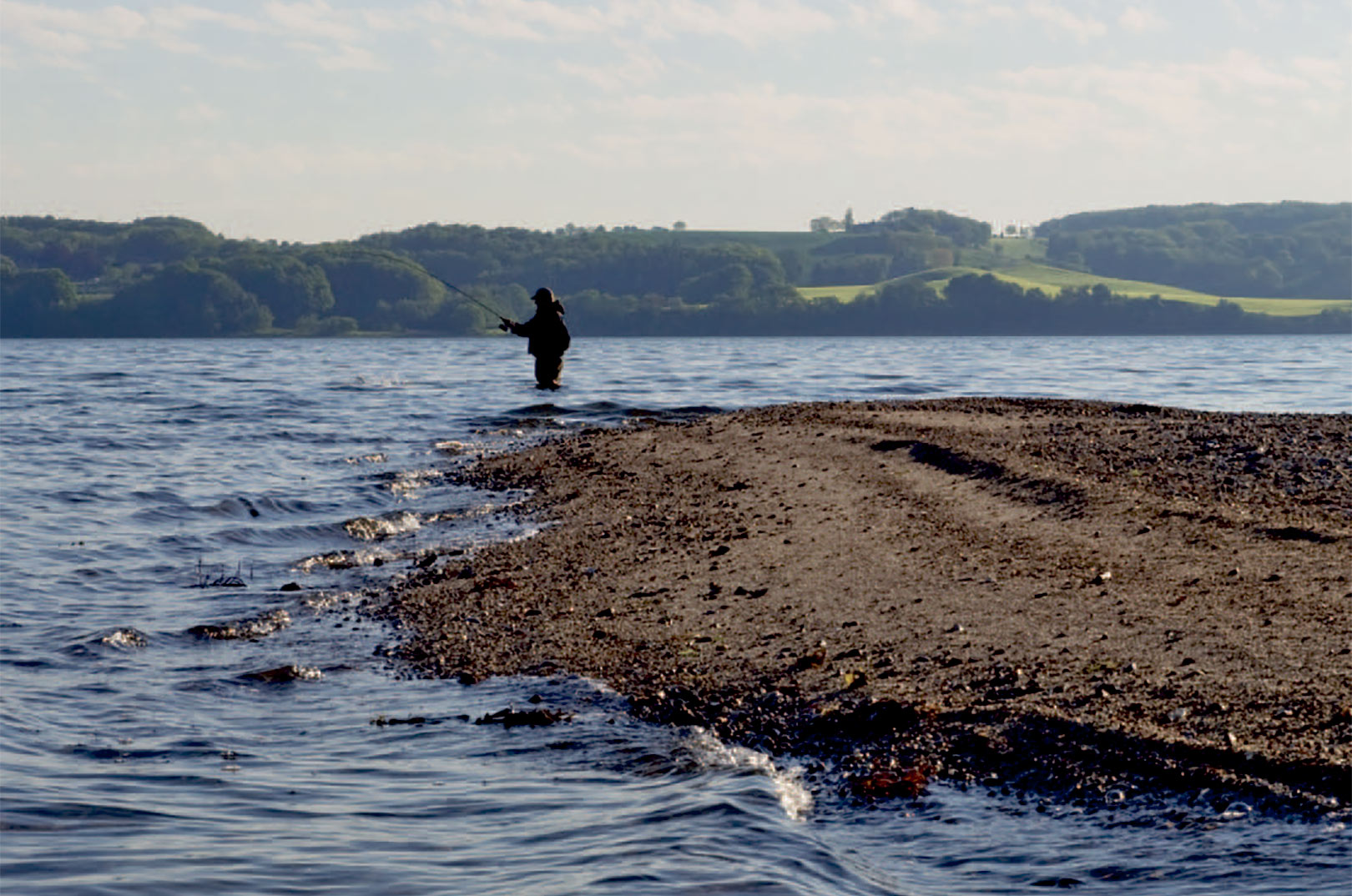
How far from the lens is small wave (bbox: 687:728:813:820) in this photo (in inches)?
301

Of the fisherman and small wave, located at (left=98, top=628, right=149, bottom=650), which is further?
the fisherman

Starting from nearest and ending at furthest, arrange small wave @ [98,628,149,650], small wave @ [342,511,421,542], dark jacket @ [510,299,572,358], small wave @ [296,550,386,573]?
small wave @ [98,628,149,650] → small wave @ [296,550,386,573] → small wave @ [342,511,421,542] → dark jacket @ [510,299,572,358]

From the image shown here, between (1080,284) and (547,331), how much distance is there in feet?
461

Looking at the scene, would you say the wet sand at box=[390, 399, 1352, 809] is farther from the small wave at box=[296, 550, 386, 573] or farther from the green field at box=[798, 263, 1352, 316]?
the green field at box=[798, 263, 1352, 316]

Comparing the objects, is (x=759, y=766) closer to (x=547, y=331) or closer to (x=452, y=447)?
(x=452, y=447)

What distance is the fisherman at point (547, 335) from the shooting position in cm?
3231

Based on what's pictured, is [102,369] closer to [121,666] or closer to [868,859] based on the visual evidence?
[121,666]

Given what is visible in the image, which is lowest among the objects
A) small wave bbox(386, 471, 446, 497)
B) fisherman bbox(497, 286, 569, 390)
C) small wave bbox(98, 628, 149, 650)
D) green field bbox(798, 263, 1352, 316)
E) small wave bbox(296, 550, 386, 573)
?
small wave bbox(98, 628, 149, 650)

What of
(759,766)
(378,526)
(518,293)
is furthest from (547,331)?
(518,293)

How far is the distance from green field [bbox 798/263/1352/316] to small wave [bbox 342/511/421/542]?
138541mm

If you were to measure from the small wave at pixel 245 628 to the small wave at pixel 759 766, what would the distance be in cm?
512

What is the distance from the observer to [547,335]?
3366cm

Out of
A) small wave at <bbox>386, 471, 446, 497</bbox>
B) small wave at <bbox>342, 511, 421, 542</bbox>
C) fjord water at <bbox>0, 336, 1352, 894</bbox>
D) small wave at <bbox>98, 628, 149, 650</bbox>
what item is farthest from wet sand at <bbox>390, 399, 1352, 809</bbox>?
small wave at <bbox>386, 471, 446, 497</bbox>

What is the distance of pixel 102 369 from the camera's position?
6481 centimetres
